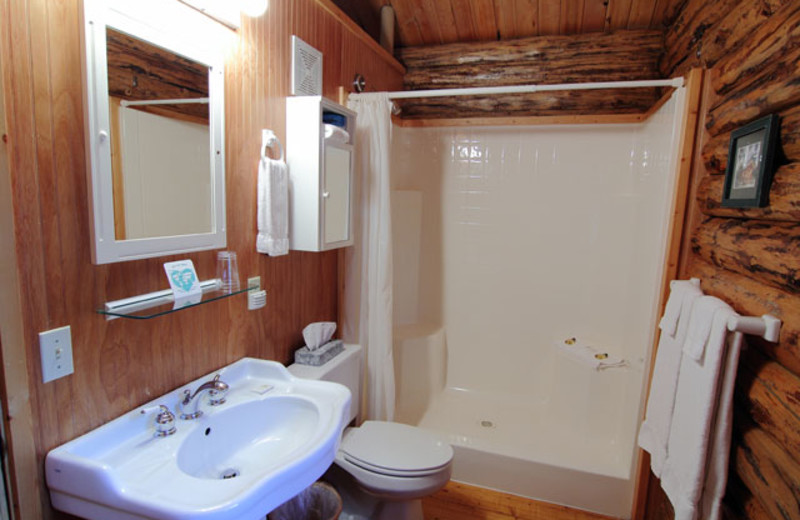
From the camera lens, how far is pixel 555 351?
292 centimetres

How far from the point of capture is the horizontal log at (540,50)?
2.58m

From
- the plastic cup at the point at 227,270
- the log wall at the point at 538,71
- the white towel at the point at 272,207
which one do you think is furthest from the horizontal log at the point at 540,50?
the plastic cup at the point at 227,270

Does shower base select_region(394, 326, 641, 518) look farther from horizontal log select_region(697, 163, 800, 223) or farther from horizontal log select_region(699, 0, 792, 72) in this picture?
horizontal log select_region(699, 0, 792, 72)

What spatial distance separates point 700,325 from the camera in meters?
1.35

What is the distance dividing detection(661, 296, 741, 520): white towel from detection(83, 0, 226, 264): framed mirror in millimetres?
1566

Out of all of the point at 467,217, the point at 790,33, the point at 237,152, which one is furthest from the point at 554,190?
the point at 237,152

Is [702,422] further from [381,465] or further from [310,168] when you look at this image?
[310,168]

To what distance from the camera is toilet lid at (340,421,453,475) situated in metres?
1.75

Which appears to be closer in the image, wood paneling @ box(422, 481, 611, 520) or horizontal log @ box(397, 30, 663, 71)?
wood paneling @ box(422, 481, 611, 520)

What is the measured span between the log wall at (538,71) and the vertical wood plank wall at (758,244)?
0.85 metres

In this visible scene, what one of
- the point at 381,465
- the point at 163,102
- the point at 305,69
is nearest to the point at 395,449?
the point at 381,465

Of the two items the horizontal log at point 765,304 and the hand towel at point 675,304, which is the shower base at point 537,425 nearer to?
the hand towel at point 675,304

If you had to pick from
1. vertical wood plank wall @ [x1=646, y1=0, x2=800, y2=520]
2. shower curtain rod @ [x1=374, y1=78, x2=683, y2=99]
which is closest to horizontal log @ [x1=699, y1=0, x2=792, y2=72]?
vertical wood plank wall @ [x1=646, y1=0, x2=800, y2=520]

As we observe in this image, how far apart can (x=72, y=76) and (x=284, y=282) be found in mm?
1049
